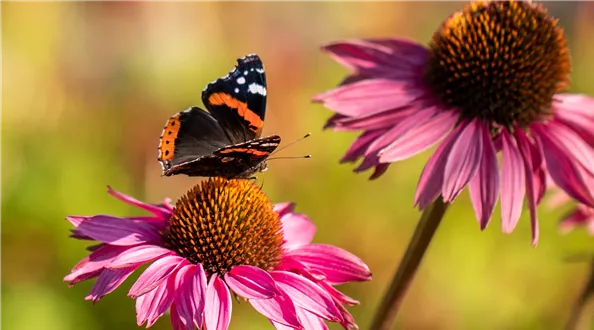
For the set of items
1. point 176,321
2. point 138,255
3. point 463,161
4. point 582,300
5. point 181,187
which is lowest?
point 181,187

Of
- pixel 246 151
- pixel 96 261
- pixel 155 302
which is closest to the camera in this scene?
pixel 155 302

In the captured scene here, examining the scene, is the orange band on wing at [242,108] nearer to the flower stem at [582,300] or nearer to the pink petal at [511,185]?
the pink petal at [511,185]

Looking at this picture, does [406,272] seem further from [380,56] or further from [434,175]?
[380,56]

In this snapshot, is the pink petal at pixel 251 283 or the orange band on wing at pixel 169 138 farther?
the orange band on wing at pixel 169 138

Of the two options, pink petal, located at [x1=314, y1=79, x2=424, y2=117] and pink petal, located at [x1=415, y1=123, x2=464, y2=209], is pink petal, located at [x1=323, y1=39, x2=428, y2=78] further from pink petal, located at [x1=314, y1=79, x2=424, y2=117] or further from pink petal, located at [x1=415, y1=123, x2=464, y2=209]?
pink petal, located at [x1=415, y1=123, x2=464, y2=209]

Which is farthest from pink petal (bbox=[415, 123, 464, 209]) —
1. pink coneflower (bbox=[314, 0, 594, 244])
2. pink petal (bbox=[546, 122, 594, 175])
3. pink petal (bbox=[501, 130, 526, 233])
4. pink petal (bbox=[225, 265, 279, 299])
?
pink petal (bbox=[225, 265, 279, 299])

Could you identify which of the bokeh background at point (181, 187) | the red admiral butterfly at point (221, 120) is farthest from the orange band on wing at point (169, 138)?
the bokeh background at point (181, 187)

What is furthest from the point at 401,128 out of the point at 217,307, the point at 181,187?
the point at 181,187
